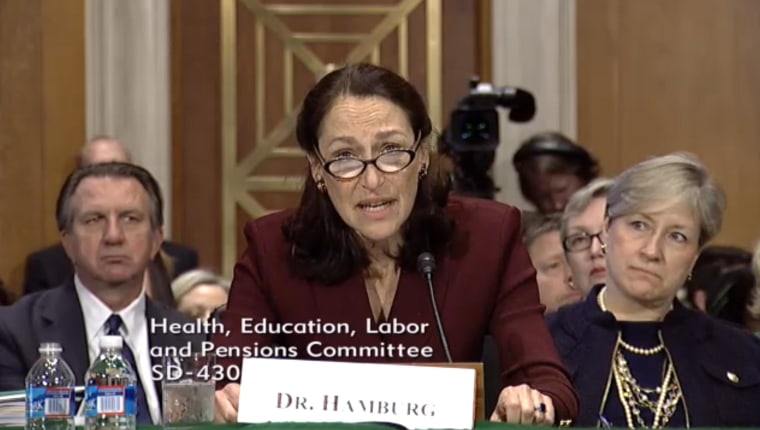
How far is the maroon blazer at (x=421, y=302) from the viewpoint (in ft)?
9.87

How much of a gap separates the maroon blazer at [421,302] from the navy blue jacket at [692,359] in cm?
46

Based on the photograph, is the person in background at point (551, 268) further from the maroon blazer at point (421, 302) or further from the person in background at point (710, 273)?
the maroon blazer at point (421, 302)

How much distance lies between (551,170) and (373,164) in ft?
8.86

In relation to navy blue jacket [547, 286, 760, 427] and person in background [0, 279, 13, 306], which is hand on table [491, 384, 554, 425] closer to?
navy blue jacket [547, 286, 760, 427]

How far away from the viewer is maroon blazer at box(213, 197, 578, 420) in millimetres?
3008

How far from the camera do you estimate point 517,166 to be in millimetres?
5648

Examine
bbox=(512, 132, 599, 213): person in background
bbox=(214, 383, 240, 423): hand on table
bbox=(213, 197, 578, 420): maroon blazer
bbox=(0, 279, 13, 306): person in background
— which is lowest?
bbox=(0, 279, 13, 306): person in background

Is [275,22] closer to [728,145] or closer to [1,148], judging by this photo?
[1,148]

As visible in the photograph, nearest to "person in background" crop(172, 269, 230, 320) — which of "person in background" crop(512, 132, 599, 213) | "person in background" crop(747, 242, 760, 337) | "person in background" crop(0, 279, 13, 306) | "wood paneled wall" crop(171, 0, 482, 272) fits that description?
"person in background" crop(0, 279, 13, 306)

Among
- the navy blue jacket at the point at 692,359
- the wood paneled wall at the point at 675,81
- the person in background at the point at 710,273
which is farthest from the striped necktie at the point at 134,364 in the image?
the wood paneled wall at the point at 675,81

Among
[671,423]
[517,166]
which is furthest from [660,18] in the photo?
[671,423]

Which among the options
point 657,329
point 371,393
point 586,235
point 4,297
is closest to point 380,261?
point 371,393

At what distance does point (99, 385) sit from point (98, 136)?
3258mm

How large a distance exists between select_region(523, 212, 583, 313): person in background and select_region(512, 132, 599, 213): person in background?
868 mm
